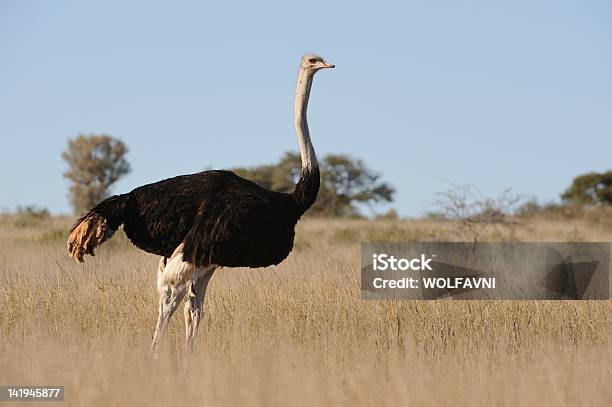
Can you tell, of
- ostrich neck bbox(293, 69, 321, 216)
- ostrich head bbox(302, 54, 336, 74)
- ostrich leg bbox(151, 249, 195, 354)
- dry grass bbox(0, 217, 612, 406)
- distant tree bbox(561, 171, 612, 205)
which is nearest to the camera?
dry grass bbox(0, 217, 612, 406)

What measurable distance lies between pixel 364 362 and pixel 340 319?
5.19 feet

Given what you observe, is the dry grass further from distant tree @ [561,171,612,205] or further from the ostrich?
distant tree @ [561,171,612,205]

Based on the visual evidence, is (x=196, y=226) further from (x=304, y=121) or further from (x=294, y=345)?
(x=304, y=121)

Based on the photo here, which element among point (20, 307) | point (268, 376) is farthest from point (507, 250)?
point (268, 376)

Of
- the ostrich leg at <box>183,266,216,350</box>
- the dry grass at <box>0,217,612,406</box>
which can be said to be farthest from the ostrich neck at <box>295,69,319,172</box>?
the dry grass at <box>0,217,612,406</box>

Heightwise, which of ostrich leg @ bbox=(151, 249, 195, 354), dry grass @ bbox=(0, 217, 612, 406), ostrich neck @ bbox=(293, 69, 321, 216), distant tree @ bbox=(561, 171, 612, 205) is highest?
distant tree @ bbox=(561, 171, 612, 205)

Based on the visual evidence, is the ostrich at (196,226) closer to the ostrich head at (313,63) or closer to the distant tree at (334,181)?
the ostrich head at (313,63)

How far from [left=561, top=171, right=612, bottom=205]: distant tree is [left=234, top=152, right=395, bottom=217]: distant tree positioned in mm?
6795

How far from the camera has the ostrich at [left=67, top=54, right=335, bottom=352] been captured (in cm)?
669

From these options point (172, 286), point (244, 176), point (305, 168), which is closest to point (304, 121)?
point (305, 168)

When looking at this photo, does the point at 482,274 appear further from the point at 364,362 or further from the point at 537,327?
the point at 364,362

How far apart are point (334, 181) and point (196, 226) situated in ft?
101

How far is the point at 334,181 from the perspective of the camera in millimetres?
37469

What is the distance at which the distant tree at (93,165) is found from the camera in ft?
119
